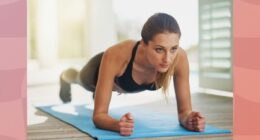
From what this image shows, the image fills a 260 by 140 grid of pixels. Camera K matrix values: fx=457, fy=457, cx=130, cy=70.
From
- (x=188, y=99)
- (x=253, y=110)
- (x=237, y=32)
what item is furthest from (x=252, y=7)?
(x=188, y=99)

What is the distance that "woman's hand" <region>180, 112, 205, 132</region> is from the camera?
67.1 inches

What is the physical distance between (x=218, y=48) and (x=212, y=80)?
0.25 m

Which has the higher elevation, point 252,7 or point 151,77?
point 252,7

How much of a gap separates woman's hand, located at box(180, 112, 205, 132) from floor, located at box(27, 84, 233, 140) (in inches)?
2.9

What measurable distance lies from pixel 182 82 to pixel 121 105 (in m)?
0.97

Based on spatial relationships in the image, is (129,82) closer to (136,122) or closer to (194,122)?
(136,122)

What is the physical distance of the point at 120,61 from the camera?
1860 mm

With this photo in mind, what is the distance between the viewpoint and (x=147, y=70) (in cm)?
196

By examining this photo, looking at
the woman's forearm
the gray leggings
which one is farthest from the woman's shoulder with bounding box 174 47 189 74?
the gray leggings

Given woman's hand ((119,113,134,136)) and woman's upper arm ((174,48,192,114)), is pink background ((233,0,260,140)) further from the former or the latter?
woman's upper arm ((174,48,192,114))

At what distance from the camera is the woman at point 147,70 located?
161cm
